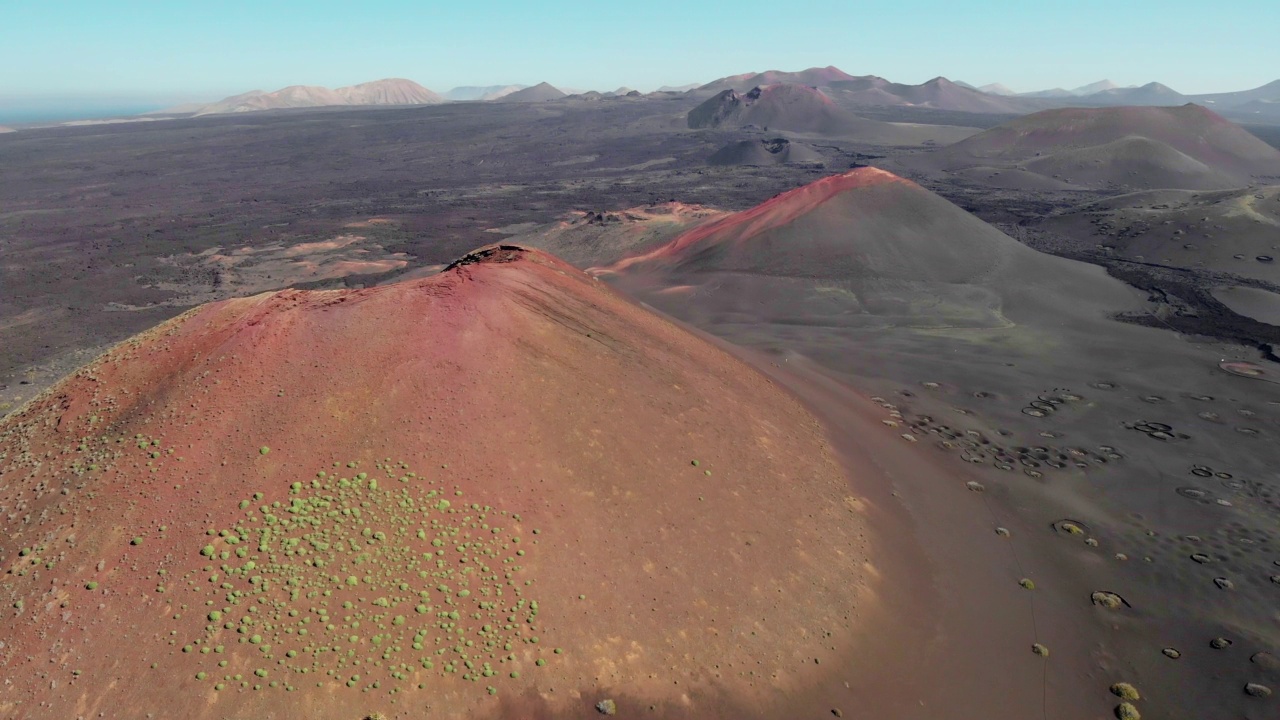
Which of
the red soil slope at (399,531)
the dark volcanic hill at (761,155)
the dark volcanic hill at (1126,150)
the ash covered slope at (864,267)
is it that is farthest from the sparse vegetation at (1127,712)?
the dark volcanic hill at (761,155)

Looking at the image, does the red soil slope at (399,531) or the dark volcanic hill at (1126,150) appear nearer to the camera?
the red soil slope at (399,531)

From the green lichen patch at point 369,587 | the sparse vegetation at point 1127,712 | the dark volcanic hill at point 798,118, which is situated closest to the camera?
the green lichen patch at point 369,587

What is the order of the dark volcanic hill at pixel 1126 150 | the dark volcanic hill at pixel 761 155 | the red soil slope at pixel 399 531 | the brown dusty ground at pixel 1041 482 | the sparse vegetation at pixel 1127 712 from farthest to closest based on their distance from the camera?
the dark volcanic hill at pixel 761 155, the dark volcanic hill at pixel 1126 150, the brown dusty ground at pixel 1041 482, the sparse vegetation at pixel 1127 712, the red soil slope at pixel 399 531

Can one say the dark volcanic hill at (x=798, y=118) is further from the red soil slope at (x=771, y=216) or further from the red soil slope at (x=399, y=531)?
the red soil slope at (x=399, y=531)

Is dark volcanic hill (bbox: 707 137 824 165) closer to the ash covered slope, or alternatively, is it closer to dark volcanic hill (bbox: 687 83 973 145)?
Answer: dark volcanic hill (bbox: 687 83 973 145)

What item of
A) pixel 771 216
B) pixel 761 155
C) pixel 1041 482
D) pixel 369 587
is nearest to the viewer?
pixel 369 587

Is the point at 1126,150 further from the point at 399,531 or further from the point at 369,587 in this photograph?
the point at 369,587

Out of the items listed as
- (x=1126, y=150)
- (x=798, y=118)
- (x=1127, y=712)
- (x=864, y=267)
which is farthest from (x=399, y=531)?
(x=798, y=118)
